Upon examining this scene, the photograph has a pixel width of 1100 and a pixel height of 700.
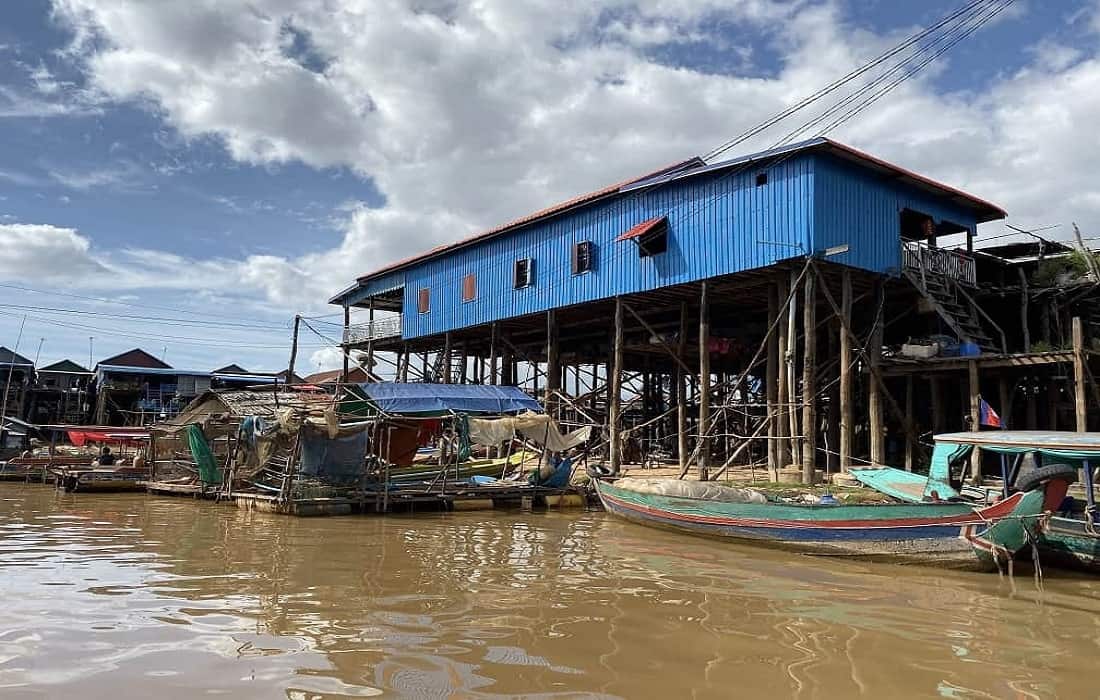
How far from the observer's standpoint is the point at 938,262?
65.2 ft

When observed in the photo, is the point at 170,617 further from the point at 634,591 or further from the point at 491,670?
the point at 634,591

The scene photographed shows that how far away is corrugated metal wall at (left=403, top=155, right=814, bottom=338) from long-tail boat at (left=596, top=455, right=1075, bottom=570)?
275 inches

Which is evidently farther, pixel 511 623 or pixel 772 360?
pixel 772 360

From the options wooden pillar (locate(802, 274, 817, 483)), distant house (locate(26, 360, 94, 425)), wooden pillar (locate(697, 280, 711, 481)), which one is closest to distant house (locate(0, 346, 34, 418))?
distant house (locate(26, 360, 94, 425))

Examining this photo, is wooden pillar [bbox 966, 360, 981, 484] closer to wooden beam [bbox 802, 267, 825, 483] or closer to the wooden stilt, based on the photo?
the wooden stilt

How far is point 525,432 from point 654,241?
611cm

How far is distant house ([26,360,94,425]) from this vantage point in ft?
155

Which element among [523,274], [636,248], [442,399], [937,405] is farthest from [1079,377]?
[523,274]

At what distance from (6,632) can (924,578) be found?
1017 centimetres

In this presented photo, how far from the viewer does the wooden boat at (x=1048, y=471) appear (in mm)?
10383

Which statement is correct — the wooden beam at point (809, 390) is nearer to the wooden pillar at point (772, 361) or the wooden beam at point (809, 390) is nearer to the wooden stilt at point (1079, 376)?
the wooden pillar at point (772, 361)

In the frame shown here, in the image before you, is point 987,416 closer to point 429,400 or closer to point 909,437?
point 909,437

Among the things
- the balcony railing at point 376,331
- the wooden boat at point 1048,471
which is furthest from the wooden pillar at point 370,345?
the wooden boat at point 1048,471

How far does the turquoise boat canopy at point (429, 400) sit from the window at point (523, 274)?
14.1 ft
